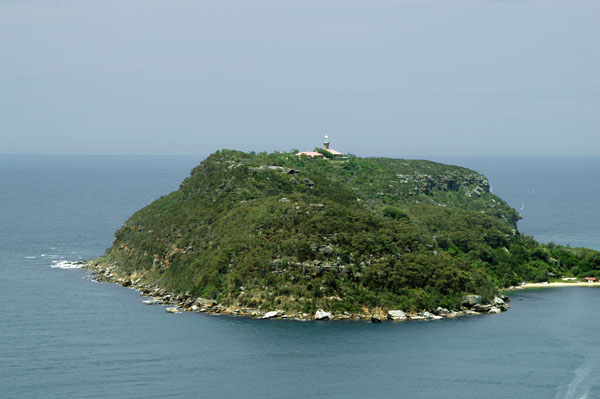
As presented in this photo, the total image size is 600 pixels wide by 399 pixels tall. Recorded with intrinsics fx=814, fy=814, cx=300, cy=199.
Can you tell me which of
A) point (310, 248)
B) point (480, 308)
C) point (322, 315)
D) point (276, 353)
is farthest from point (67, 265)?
point (480, 308)

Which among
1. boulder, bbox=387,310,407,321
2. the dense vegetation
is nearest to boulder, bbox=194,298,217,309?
the dense vegetation

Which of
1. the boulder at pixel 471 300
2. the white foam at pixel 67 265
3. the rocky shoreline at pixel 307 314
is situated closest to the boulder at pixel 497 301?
the rocky shoreline at pixel 307 314

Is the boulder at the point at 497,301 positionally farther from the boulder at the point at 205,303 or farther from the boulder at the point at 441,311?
the boulder at the point at 205,303

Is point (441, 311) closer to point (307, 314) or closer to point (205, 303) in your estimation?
point (307, 314)

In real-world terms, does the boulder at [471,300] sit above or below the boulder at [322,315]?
above

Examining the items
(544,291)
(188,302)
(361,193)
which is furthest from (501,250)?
(188,302)

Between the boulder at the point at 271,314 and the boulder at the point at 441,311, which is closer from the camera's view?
the boulder at the point at 271,314

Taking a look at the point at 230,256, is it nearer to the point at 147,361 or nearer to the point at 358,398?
the point at 147,361
